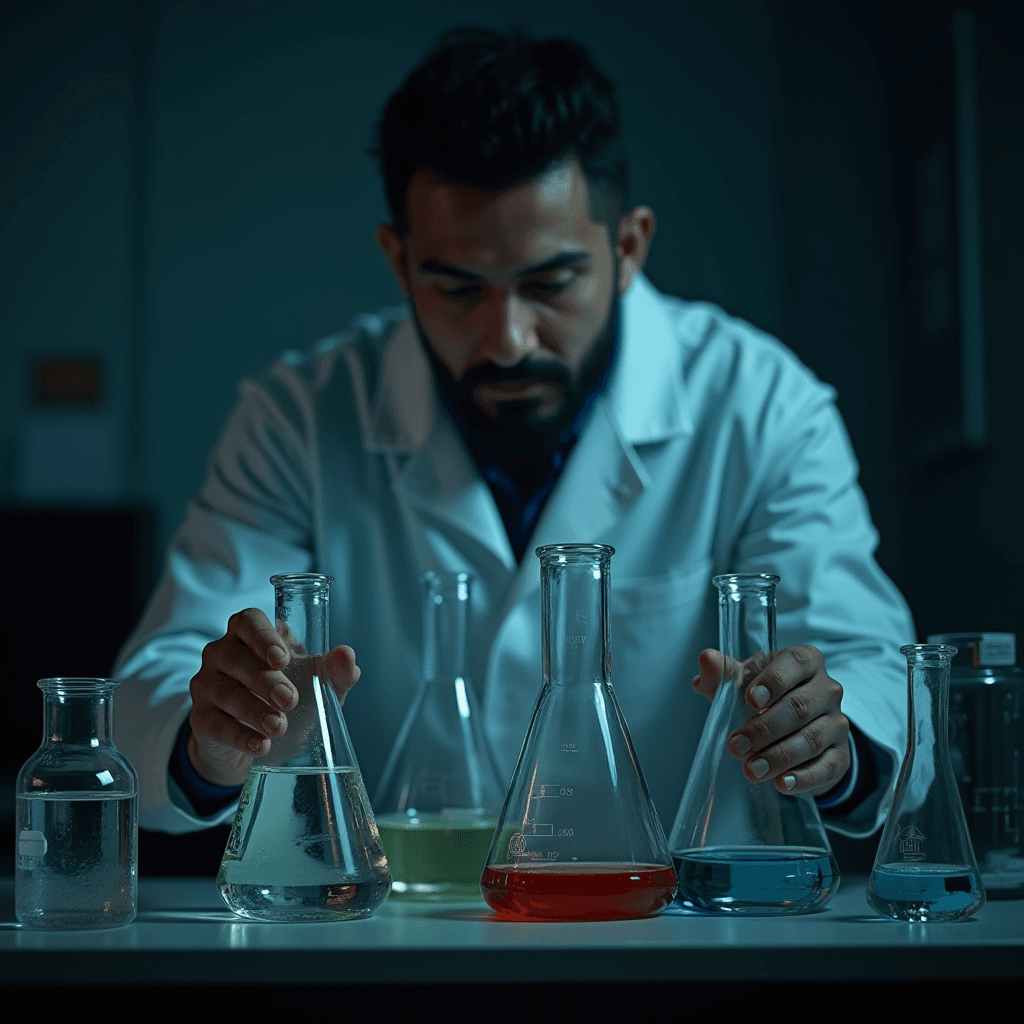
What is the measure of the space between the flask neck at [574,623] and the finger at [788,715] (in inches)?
4.0

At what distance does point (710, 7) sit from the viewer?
3.16 meters

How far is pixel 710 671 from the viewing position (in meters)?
0.85

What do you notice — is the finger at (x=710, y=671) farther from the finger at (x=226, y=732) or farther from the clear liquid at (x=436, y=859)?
the finger at (x=226, y=732)

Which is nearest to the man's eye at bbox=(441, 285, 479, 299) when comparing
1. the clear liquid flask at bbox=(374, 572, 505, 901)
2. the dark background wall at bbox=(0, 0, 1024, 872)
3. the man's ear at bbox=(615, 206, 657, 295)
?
the man's ear at bbox=(615, 206, 657, 295)

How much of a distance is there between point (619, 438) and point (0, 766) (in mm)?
1807

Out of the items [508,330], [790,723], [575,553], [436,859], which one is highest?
[508,330]

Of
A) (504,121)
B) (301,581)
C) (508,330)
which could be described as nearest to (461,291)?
(508,330)

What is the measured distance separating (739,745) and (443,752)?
11.3 inches

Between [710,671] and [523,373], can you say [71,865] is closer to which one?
[710,671]

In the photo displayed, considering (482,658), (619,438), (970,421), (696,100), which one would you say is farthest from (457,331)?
(696,100)

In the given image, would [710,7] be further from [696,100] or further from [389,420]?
[389,420]

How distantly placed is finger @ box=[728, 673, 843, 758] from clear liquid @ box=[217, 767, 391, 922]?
26 cm

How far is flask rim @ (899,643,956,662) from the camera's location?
792 millimetres

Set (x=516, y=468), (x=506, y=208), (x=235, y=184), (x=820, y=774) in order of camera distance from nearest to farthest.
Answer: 1. (x=820, y=774)
2. (x=506, y=208)
3. (x=516, y=468)
4. (x=235, y=184)
